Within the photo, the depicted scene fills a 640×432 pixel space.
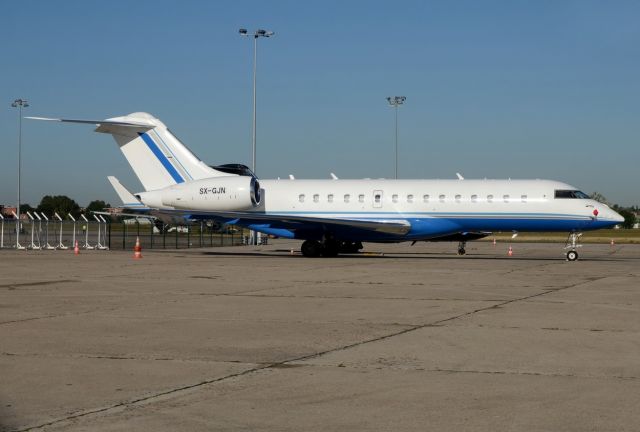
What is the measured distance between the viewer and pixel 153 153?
1362 inches

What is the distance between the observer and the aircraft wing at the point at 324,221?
32000 mm

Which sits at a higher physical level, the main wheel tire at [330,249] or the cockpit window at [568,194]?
the cockpit window at [568,194]

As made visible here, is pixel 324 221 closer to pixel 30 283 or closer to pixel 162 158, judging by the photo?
pixel 162 158

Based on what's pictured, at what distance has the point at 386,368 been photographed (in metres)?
8.45

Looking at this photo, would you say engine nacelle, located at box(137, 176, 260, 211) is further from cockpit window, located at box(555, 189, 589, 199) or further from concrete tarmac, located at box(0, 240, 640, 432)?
concrete tarmac, located at box(0, 240, 640, 432)

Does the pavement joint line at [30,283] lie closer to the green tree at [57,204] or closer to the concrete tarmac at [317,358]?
the concrete tarmac at [317,358]

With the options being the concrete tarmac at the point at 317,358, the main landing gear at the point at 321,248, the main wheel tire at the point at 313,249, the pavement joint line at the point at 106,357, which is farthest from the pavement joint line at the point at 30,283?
the main wheel tire at the point at 313,249

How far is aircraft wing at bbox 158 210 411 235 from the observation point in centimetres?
3200

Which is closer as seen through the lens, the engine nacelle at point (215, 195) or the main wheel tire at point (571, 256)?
the main wheel tire at point (571, 256)

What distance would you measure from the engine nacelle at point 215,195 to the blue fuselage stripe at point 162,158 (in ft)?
3.05

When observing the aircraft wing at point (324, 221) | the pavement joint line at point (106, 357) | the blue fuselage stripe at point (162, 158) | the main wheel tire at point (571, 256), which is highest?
the blue fuselage stripe at point (162, 158)

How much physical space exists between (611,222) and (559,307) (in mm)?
17755

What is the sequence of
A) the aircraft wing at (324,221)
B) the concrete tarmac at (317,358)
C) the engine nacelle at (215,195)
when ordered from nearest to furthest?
the concrete tarmac at (317,358)
the aircraft wing at (324,221)
the engine nacelle at (215,195)

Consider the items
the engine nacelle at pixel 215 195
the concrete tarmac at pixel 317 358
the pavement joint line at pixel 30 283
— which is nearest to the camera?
the concrete tarmac at pixel 317 358
